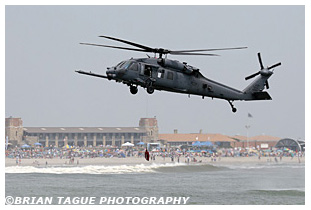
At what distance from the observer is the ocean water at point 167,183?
78188mm

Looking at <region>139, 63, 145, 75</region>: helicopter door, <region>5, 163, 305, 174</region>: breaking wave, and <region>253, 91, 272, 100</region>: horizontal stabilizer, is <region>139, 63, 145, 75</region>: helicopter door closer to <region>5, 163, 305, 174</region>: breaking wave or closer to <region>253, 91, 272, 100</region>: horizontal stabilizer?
<region>253, 91, 272, 100</region>: horizontal stabilizer

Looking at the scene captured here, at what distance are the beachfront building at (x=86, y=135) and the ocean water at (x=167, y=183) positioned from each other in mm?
Answer: 44398

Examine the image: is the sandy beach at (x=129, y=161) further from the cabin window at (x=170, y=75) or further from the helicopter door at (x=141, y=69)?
the helicopter door at (x=141, y=69)

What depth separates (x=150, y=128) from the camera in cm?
17212

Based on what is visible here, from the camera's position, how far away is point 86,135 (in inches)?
6486

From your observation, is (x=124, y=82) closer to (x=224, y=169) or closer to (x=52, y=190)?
(x=52, y=190)

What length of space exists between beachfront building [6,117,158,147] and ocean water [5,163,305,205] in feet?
146

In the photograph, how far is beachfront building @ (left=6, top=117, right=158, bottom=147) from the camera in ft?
525

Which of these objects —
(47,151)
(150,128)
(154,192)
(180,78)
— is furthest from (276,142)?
(180,78)

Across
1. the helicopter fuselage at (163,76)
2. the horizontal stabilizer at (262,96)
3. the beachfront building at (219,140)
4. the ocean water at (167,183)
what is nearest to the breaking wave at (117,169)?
the ocean water at (167,183)

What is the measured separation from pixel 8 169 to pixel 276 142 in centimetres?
8610

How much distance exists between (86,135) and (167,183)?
249 feet

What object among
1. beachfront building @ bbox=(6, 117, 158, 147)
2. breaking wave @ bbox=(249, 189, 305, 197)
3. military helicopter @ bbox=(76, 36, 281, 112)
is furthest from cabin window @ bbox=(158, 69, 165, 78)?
beachfront building @ bbox=(6, 117, 158, 147)
